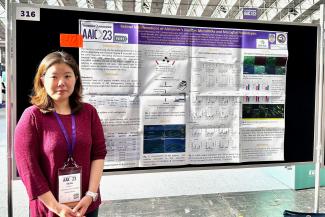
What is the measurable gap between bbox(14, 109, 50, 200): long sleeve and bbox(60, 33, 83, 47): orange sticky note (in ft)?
1.61

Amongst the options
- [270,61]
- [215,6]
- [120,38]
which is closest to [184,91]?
[120,38]

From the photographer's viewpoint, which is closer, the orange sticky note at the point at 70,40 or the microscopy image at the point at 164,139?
the orange sticky note at the point at 70,40

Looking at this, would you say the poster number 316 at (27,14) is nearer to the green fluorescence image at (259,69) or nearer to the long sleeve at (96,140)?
the long sleeve at (96,140)

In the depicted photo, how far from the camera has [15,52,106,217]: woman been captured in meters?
1.14

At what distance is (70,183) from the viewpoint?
4.02ft

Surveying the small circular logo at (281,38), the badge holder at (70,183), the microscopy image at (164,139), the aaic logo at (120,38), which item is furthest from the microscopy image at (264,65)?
the badge holder at (70,183)

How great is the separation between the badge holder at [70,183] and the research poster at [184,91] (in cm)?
39

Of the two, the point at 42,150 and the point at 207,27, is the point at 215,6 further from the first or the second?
the point at 42,150

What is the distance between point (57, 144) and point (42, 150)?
0.07m

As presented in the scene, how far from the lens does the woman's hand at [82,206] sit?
1.23 m

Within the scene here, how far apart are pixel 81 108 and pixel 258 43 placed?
1103mm

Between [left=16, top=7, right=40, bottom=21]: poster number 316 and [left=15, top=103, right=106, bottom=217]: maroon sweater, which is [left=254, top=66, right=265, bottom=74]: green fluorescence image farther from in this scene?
[left=16, top=7, right=40, bottom=21]: poster number 316

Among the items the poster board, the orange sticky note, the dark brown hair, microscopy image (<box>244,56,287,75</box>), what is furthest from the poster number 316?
microscopy image (<box>244,56,287,75</box>)

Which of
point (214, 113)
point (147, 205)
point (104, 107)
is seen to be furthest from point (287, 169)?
point (104, 107)
